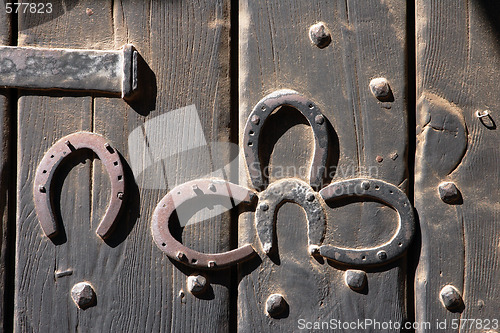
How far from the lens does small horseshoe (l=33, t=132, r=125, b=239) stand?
105cm

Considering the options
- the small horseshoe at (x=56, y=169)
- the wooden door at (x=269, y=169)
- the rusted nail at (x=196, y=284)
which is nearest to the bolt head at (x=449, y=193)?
the wooden door at (x=269, y=169)

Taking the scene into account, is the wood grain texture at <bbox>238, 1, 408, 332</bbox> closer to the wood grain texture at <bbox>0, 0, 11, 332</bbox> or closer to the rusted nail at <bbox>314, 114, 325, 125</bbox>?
the rusted nail at <bbox>314, 114, 325, 125</bbox>

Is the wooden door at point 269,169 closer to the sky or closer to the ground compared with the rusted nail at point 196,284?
closer to the sky

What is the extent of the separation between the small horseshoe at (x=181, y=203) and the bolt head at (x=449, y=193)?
1.33 feet

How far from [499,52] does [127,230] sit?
2.96 feet

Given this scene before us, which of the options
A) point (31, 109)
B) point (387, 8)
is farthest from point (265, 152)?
point (31, 109)

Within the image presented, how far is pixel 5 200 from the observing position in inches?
42.3

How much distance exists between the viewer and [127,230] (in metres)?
1.06

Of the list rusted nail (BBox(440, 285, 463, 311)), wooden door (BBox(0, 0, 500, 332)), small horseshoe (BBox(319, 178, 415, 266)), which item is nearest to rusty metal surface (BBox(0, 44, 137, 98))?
wooden door (BBox(0, 0, 500, 332))

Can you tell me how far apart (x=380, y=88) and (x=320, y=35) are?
17cm

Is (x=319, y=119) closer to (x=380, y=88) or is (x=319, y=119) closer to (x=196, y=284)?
(x=380, y=88)

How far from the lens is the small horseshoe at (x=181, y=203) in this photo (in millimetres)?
1043

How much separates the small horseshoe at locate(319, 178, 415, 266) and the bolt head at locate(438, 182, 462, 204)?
0.08m

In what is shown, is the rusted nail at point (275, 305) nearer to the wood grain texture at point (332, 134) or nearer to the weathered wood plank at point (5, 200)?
the wood grain texture at point (332, 134)
